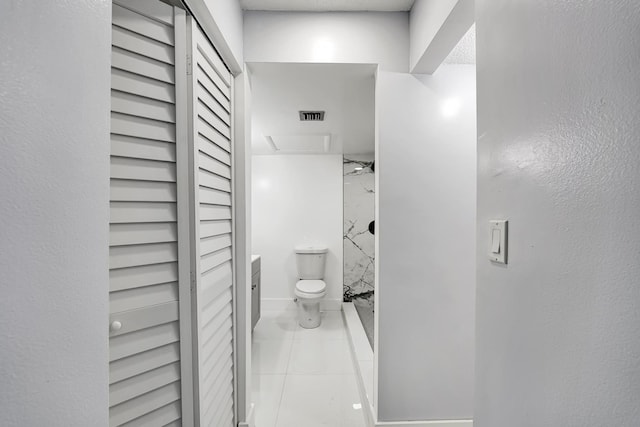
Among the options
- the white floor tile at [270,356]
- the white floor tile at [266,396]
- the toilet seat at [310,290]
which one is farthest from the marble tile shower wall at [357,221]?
the white floor tile at [266,396]

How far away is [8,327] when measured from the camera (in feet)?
1.18

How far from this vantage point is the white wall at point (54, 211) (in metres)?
0.37

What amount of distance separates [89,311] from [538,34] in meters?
1.02

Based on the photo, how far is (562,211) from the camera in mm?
542

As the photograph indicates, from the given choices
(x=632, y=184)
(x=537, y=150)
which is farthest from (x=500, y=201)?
(x=632, y=184)

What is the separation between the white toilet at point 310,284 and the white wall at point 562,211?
2425 mm

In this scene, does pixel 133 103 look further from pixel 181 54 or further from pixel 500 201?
pixel 500 201

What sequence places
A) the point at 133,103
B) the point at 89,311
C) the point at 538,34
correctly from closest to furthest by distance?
the point at 89,311
the point at 538,34
the point at 133,103

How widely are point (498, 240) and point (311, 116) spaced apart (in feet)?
6.32

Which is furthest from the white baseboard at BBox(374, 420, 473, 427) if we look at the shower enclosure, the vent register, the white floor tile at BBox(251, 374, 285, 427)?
the vent register

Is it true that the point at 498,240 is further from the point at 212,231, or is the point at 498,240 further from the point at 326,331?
the point at 326,331

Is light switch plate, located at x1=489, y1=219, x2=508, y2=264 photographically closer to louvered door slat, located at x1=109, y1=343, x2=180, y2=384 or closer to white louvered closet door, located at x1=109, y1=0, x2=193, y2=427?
white louvered closet door, located at x1=109, y1=0, x2=193, y2=427

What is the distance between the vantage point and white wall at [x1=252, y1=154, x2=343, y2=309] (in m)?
3.77

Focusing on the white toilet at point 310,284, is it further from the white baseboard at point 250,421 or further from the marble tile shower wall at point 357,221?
the white baseboard at point 250,421
